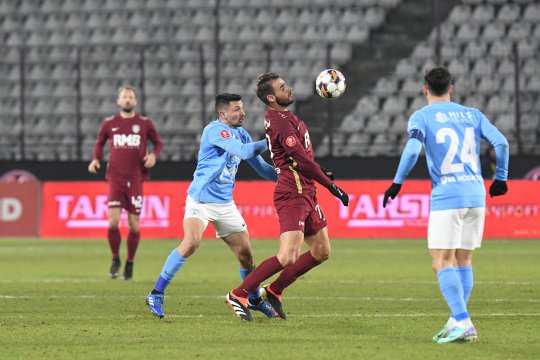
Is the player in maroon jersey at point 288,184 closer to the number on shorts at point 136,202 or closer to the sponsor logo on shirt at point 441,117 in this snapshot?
the sponsor logo on shirt at point 441,117

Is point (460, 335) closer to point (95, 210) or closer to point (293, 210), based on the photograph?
point (293, 210)

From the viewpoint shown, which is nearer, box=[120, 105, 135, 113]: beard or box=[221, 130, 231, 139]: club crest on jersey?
box=[221, 130, 231, 139]: club crest on jersey

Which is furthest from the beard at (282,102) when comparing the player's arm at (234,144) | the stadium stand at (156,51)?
the stadium stand at (156,51)

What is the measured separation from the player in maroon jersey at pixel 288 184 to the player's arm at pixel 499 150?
1.44m

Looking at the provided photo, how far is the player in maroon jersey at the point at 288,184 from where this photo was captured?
29.2ft

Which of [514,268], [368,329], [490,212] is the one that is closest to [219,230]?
[368,329]

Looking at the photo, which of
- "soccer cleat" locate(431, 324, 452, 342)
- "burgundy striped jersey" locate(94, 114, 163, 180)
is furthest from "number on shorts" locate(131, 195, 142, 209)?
"soccer cleat" locate(431, 324, 452, 342)

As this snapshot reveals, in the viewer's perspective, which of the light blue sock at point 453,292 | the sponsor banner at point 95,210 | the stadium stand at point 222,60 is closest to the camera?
the light blue sock at point 453,292

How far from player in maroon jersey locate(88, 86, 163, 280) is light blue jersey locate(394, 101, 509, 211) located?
6916 millimetres

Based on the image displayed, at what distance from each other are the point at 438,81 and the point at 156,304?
3260 millimetres

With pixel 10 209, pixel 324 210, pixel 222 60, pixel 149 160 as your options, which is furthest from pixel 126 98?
pixel 222 60

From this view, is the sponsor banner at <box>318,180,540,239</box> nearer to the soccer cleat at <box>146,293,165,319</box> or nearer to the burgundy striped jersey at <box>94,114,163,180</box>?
the burgundy striped jersey at <box>94,114,163,180</box>

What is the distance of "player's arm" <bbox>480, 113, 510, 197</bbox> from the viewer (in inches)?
306

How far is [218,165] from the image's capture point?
9.84 metres
